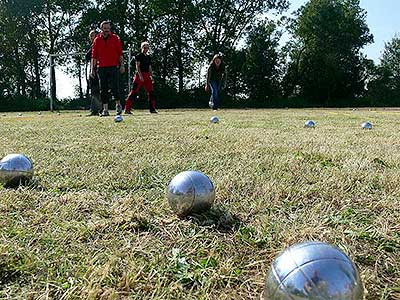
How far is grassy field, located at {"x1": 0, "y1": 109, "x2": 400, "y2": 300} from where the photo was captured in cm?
172

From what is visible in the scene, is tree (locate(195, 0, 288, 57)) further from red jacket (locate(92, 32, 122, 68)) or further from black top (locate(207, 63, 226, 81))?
red jacket (locate(92, 32, 122, 68))

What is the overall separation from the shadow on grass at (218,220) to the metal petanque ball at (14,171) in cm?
135

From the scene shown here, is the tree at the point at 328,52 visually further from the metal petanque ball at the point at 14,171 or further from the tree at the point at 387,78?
the metal petanque ball at the point at 14,171

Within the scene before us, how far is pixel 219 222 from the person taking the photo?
2352 mm

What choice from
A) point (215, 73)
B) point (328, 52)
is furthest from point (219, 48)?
point (215, 73)

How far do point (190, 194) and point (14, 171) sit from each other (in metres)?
1.38

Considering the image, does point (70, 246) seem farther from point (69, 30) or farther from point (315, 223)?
point (69, 30)

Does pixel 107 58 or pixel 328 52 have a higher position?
pixel 328 52

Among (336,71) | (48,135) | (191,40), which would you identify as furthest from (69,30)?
(48,135)

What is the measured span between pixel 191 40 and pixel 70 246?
39.3m

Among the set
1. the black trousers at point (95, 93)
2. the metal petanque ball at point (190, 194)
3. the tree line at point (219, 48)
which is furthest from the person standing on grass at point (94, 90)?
the tree line at point (219, 48)

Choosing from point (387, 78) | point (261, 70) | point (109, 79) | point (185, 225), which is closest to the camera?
point (185, 225)

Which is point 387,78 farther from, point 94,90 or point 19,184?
point 19,184

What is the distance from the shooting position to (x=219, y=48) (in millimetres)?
39719
